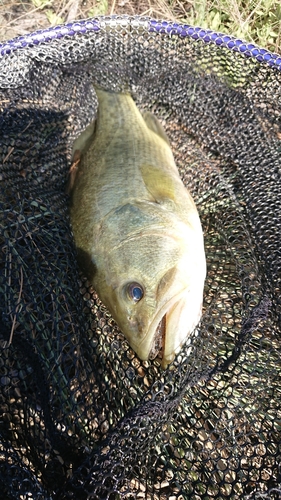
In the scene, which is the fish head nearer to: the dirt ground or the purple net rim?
the purple net rim

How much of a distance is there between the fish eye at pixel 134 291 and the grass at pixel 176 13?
351 cm

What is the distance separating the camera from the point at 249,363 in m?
2.43

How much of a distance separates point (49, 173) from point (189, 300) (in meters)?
1.51

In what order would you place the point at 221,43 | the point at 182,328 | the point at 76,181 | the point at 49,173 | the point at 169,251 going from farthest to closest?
the point at 221,43 → the point at 49,173 → the point at 76,181 → the point at 169,251 → the point at 182,328

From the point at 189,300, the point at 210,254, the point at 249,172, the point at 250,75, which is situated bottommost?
the point at 210,254

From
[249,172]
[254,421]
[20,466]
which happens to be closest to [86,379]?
[20,466]

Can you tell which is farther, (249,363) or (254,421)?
(249,363)

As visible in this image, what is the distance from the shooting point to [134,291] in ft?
7.37

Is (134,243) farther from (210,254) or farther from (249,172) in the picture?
(249,172)

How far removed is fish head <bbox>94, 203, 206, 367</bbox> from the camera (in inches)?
84.8

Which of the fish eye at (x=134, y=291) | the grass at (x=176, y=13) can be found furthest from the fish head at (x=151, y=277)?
the grass at (x=176, y=13)

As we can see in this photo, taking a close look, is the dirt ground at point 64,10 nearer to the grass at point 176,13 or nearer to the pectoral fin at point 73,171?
the grass at point 176,13

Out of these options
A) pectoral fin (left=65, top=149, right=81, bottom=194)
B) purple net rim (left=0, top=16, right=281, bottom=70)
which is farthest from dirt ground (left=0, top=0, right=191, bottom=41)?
pectoral fin (left=65, top=149, right=81, bottom=194)

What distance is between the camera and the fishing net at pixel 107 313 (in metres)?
2.02
